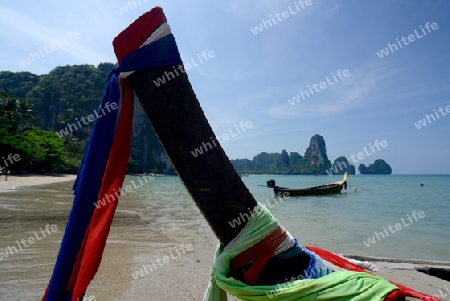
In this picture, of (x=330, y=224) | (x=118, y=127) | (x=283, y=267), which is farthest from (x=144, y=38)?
(x=330, y=224)

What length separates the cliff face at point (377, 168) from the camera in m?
179

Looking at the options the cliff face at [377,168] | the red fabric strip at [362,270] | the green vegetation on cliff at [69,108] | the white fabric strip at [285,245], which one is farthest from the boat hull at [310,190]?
the cliff face at [377,168]

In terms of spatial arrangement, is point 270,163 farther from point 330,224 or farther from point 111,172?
point 111,172

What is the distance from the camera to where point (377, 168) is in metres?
180

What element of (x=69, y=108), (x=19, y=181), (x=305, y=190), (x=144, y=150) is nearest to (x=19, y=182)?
(x=19, y=181)

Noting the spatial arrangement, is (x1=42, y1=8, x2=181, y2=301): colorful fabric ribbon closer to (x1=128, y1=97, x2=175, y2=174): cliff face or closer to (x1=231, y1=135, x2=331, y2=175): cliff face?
(x1=128, y1=97, x2=175, y2=174): cliff face

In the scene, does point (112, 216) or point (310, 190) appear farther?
point (310, 190)

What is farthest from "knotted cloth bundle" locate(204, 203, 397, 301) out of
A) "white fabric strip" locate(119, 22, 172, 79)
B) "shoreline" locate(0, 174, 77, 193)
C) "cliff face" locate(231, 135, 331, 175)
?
"cliff face" locate(231, 135, 331, 175)

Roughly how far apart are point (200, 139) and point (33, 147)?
45611 mm

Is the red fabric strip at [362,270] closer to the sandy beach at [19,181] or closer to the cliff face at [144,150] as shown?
the sandy beach at [19,181]

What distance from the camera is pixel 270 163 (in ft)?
615

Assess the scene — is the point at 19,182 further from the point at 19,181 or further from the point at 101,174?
the point at 101,174

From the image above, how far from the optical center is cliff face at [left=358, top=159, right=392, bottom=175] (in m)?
179

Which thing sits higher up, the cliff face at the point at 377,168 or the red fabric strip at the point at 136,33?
the red fabric strip at the point at 136,33
